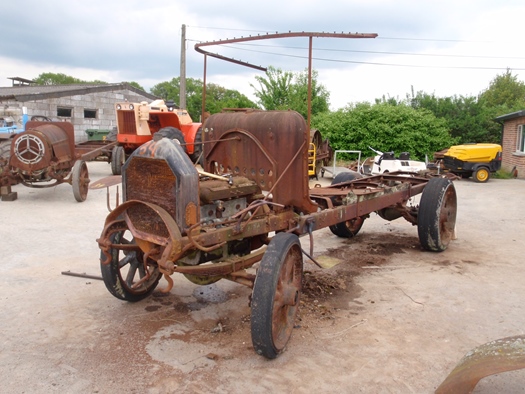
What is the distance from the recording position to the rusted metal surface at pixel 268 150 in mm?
4297

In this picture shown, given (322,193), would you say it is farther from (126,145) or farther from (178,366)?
(126,145)

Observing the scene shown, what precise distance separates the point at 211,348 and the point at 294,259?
3.15ft

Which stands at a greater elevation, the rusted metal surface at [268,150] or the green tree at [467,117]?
the green tree at [467,117]

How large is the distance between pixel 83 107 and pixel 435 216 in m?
17.4

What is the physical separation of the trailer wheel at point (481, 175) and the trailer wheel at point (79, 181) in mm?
12401

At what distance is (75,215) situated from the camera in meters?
8.83

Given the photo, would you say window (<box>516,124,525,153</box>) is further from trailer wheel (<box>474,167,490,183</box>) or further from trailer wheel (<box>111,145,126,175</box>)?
trailer wheel (<box>111,145,126,175</box>)

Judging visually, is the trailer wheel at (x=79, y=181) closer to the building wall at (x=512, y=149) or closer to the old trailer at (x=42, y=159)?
the old trailer at (x=42, y=159)

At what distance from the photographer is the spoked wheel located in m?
4.29

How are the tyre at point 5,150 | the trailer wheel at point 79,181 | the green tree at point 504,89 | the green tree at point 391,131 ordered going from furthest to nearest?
the green tree at point 504,89 < the green tree at point 391,131 < the tyre at point 5,150 < the trailer wheel at point 79,181

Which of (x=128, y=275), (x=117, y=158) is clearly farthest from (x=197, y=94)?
(x=128, y=275)

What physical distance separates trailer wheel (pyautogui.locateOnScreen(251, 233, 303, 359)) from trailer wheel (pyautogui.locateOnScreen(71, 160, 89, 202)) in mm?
7256

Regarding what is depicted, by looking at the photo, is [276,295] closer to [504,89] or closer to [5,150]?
[5,150]

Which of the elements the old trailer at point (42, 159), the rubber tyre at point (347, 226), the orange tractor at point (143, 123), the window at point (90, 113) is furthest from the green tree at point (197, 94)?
the rubber tyre at point (347, 226)
